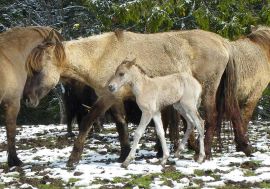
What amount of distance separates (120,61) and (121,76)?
496 millimetres

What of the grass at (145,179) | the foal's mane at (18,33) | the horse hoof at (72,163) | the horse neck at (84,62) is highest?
the foal's mane at (18,33)

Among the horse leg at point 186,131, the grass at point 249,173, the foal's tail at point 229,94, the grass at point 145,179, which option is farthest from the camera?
the foal's tail at point 229,94

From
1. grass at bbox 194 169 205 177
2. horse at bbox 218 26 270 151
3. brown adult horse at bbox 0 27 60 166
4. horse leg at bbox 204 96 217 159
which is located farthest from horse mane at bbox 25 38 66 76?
horse at bbox 218 26 270 151

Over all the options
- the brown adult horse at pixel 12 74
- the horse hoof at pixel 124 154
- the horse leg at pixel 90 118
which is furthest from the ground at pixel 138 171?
the brown adult horse at pixel 12 74

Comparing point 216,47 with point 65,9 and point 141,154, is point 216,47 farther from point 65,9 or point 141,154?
point 65,9

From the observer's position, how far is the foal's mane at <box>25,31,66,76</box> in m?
7.40

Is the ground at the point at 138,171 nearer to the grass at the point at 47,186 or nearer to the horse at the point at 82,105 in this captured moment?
the grass at the point at 47,186

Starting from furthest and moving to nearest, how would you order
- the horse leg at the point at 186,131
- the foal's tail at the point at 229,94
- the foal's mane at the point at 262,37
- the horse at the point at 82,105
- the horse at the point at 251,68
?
the horse at the point at 82,105
the foal's mane at the point at 262,37
the horse at the point at 251,68
the foal's tail at the point at 229,94
the horse leg at the point at 186,131

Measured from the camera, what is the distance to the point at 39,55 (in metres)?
7.40

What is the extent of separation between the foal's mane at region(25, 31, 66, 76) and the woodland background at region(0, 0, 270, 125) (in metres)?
8.11

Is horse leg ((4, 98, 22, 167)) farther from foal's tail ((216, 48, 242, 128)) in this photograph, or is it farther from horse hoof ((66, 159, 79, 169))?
foal's tail ((216, 48, 242, 128))

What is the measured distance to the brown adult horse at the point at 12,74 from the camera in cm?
784

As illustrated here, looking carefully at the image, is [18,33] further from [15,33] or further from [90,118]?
[90,118]

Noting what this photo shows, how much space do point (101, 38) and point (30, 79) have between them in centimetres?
115
